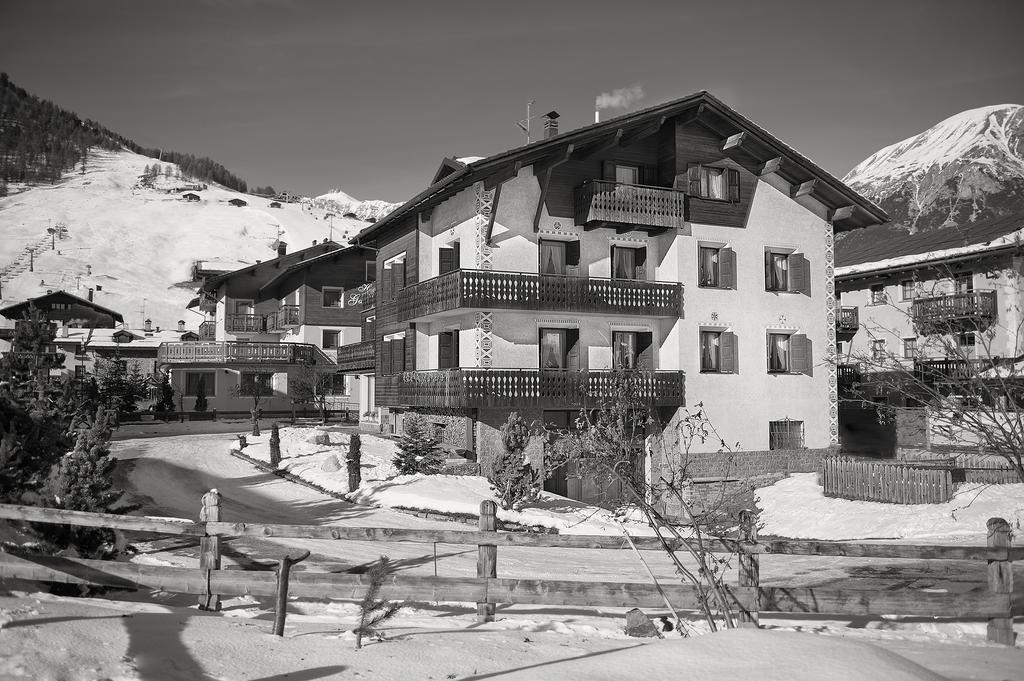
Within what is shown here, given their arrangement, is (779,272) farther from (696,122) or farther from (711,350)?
(696,122)

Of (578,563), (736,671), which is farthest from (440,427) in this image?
(736,671)

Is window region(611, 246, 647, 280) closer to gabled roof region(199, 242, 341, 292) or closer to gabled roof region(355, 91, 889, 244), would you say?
gabled roof region(355, 91, 889, 244)

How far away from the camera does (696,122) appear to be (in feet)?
99.2

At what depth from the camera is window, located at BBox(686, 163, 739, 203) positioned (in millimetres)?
30172

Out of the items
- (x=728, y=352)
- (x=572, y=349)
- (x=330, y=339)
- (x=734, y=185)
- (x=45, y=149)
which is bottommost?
(x=728, y=352)

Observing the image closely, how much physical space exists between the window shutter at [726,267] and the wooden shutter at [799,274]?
309 centimetres

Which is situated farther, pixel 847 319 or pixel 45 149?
pixel 45 149

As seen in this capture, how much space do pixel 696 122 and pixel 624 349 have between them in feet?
29.3

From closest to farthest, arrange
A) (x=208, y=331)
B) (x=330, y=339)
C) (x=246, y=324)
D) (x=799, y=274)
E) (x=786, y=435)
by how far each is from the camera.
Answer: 1. (x=786, y=435)
2. (x=799, y=274)
3. (x=330, y=339)
4. (x=246, y=324)
5. (x=208, y=331)

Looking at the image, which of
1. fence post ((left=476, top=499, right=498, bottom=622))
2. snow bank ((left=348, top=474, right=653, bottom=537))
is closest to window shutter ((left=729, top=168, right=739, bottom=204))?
snow bank ((left=348, top=474, right=653, bottom=537))

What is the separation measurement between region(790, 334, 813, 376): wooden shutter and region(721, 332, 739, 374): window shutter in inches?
115

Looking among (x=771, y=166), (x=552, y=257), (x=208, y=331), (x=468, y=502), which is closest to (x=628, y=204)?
(x=552, y=257)

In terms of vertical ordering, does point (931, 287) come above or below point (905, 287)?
above

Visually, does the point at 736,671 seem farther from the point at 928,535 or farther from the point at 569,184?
the point at 569,184
